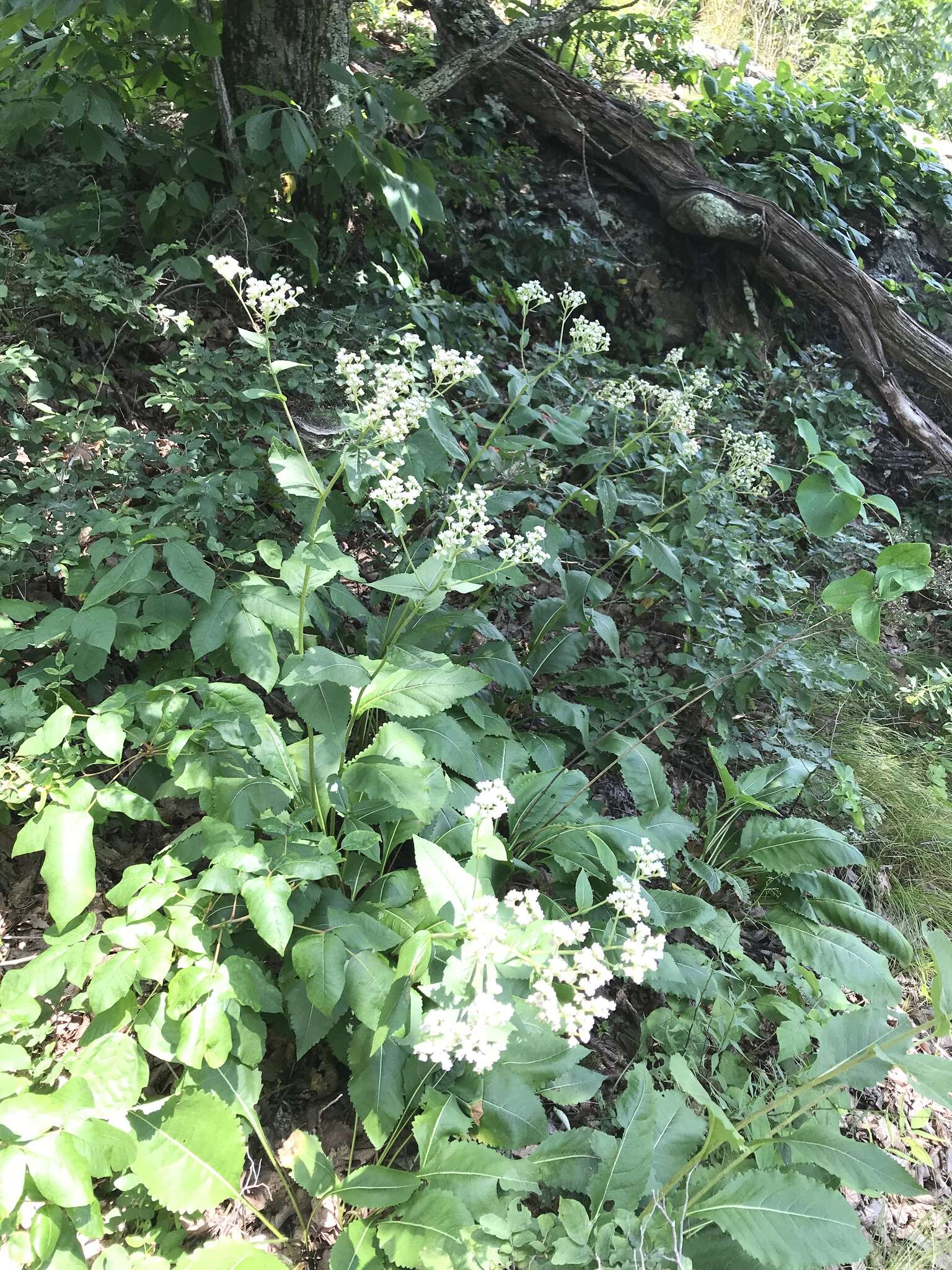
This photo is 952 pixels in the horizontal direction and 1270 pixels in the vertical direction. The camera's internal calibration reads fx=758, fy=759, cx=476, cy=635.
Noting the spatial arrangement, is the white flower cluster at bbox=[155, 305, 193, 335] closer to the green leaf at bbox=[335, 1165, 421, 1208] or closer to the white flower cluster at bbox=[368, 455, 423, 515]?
the white flower cluster at bbox=[368, 455, 423, 515]

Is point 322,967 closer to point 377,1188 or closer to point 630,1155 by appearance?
point 377,1188

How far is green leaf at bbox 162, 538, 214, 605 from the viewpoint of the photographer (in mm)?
2053

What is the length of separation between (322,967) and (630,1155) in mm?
858

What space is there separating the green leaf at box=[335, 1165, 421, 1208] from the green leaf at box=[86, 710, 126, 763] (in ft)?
3.56

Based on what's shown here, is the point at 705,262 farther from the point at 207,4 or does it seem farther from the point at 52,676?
the point at 52,676

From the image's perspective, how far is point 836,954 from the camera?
2445 millimetres

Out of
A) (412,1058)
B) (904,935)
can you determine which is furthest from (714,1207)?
(904,935)

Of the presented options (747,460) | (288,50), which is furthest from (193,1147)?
(288,50)

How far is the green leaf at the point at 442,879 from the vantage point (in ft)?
5.49

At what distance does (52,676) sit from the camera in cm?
209

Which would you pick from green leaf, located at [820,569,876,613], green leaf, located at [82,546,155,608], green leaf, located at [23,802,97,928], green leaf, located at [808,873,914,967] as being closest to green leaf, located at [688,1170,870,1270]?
green leaf, located at [808,873,914,967]

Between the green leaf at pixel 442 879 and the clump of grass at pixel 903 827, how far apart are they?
2.02 m

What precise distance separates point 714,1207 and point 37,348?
343 cm

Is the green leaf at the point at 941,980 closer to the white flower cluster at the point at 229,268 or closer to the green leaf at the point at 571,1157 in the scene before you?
the green leaf at the point at 571,1157
